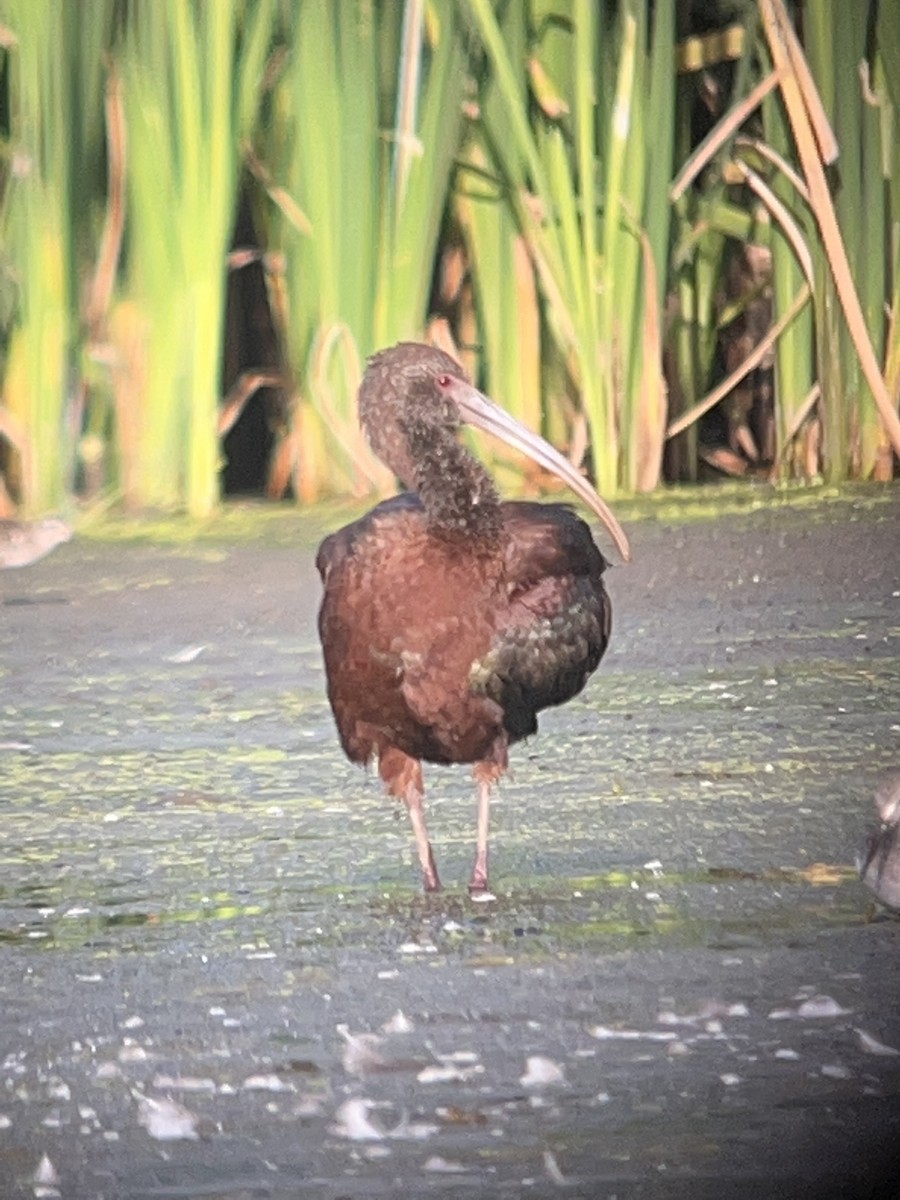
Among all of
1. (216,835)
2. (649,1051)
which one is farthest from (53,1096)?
(216,835)

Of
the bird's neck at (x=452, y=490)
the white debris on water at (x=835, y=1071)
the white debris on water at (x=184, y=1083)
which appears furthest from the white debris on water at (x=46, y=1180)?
the bird's neck at (x=452, y=490)

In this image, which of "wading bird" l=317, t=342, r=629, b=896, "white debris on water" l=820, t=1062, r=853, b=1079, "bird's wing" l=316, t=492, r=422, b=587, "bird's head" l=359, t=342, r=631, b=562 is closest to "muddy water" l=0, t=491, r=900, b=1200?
"white debris on water" l=820, t=1062, r=853, b=1079

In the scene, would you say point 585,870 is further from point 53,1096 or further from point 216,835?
point 53,1096

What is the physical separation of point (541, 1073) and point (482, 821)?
564mm

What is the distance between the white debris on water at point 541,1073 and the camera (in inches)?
76.8

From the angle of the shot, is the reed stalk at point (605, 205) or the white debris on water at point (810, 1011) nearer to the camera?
the white debris on water at point (810, 1011)

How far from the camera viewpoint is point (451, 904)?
245 cm

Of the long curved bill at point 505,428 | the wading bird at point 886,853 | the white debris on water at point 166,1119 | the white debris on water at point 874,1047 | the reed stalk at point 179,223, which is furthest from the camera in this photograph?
the reed stalk at point 179,223

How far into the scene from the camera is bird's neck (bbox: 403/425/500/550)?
242 cm

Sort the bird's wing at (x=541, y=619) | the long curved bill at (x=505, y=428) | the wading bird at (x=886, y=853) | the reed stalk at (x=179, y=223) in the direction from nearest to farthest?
1. the wading bird at (x=886, y=853)
2. the bird's wing at (x=541, y=619)
3. the long curved bill at (x=505, y=428)
4. the reed stalk at (x=179, y=223)

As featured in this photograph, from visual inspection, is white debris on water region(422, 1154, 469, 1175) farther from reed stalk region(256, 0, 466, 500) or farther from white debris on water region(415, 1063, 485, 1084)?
reed stalk region(256, 0, 466, 500)

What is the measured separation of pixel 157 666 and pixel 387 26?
110 centimetres

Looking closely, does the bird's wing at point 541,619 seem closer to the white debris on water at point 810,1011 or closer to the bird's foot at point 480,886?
the bird's foot at point 480,886

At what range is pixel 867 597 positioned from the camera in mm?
3674
